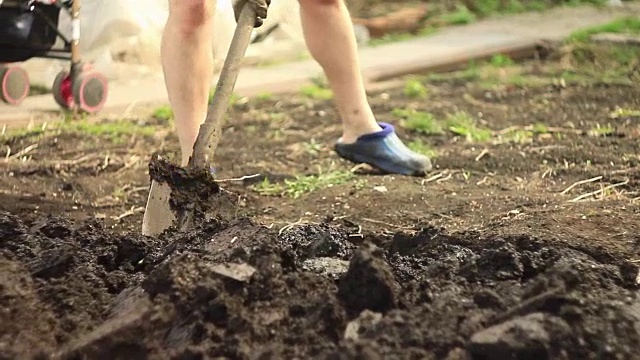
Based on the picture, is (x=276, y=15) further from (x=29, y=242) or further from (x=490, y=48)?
(x=29, y=242)

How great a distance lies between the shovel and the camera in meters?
2.41

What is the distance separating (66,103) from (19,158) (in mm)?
1019

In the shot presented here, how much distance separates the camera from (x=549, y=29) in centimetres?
780

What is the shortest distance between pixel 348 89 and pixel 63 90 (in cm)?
191

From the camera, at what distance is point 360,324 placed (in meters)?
1.55

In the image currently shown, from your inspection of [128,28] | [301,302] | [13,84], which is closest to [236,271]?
[301,302]

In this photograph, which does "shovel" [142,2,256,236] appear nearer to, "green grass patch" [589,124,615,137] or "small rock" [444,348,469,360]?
"small rock" [444,348,469,360]

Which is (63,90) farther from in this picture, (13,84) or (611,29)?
(611,29)

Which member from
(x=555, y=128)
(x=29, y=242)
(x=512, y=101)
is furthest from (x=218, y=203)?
(x=512, y=101)

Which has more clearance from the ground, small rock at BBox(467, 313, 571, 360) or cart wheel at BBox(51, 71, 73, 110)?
cart wheel at BBox(51, 71, 73, 110)

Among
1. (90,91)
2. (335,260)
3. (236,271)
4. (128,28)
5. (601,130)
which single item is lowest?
(601,130)

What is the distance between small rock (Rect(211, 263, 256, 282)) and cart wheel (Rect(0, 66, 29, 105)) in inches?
130

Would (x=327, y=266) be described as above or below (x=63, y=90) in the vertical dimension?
below

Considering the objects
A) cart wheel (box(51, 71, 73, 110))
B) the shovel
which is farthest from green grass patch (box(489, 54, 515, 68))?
the shovel
